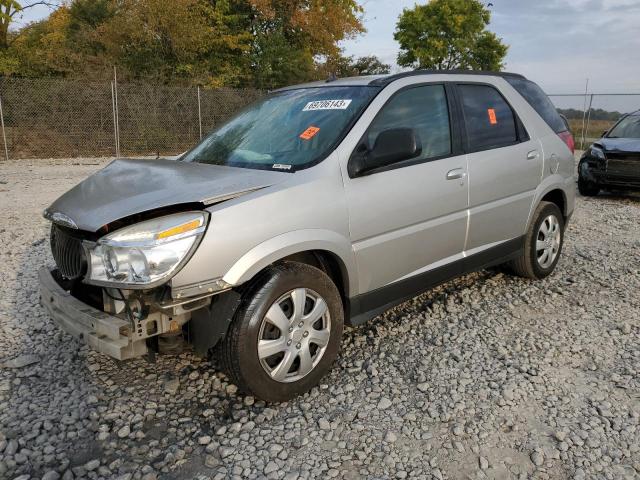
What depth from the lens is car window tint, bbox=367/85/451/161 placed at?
347cm

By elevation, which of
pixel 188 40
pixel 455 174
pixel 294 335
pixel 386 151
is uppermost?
pixel 188 40

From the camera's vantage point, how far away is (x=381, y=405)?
2.99m

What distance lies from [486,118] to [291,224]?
7.29 ft

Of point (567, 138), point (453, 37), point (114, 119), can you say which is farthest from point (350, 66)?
point (567, 138)

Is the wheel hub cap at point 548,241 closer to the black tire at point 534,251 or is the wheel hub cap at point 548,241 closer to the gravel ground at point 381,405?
the black tire at point 534,251

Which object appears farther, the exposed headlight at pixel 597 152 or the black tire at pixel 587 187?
the black tire at pixel 587 187

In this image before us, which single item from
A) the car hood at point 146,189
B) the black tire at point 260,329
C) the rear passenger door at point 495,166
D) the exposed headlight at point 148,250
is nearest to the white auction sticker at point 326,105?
the car hood at point 146,189

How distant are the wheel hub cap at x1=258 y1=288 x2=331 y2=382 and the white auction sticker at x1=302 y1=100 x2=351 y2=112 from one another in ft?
4.24

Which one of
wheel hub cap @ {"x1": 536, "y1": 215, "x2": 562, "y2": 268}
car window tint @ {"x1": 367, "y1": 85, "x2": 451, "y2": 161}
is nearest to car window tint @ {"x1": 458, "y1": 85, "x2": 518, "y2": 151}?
car window tint @ {"x1": 367, "y1": 85, "x2": 451, "y2": 161}

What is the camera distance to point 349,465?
251cm

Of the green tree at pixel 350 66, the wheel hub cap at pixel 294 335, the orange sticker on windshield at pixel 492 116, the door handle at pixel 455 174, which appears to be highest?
the green tree at pixel 350 66

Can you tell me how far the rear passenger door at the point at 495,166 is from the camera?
398 cm

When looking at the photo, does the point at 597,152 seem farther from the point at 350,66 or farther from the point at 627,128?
the point at 350,66

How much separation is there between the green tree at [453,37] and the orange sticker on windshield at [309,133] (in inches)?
1422
